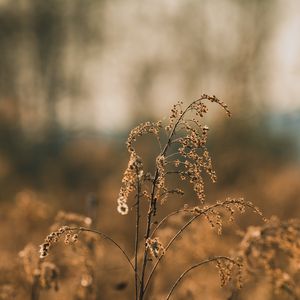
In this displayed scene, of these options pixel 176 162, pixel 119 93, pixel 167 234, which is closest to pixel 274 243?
pixel 167 234

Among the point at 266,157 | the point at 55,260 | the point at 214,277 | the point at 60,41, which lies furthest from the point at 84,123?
the point at 55,260

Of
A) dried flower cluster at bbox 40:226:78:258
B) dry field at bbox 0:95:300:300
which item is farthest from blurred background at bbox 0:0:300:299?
dried flower cluster at bbox 40:226:78:258

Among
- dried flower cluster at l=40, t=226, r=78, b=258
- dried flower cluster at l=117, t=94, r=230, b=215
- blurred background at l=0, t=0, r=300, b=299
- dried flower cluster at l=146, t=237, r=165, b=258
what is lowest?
dried flower cluster at l=146, t=237, r=165, b=258

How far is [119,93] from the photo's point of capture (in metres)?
30.5

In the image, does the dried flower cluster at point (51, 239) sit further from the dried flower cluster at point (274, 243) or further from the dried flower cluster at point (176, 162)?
the dried flower cluster at point (274, 243)

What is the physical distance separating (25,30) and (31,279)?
2647 cm

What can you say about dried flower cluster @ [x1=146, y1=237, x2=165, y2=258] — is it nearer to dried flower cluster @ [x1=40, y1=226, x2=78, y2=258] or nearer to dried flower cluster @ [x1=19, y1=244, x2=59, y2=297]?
dried flower cluster @ [x1=40, y1=226, x2=78, y2=258]

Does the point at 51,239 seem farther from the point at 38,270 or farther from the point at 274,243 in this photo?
the point at 274,243

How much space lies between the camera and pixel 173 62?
89.7 ft

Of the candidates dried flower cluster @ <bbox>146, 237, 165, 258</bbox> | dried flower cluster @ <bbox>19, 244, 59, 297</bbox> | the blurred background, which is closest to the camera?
dried flower cluster @ <bbox>146, 237, 165, 258</bbox>

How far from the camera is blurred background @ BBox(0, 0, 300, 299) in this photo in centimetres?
Answer: 1377

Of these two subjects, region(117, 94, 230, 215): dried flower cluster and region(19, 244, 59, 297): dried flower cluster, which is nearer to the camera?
region(117, 94, 230, 215): dried flower cluster

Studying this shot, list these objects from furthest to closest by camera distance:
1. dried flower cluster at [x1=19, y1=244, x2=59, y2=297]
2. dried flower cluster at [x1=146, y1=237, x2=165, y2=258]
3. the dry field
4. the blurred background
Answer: the blurred background
dried flower cluster at [x1=19, y1=244, x2=59, y2=297]
the dry field
dried flower cluster at [x1=146, y1=237, x2=165, y2=258]

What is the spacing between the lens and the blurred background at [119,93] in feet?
45.2
